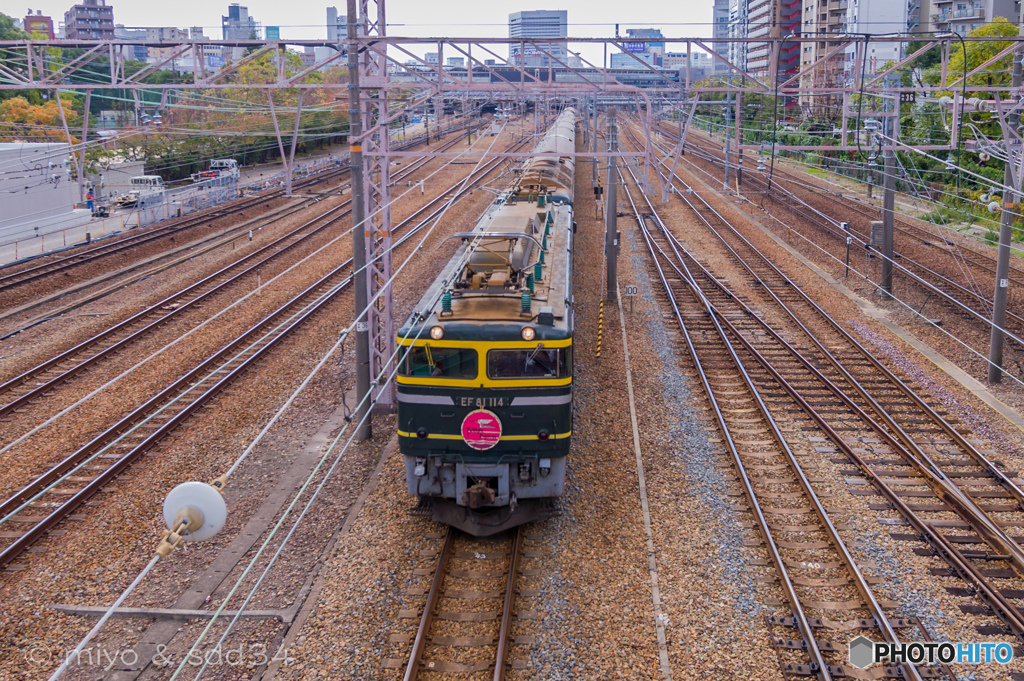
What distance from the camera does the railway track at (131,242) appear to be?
23.6 metres

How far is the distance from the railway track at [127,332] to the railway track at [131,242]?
15.2ft

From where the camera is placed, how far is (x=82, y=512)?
35.1 feet

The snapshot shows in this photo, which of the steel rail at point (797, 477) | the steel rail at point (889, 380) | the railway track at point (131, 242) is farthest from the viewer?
the railway track at point (131, 242)

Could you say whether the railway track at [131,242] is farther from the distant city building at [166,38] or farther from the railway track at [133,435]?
the railway track at [133,435]

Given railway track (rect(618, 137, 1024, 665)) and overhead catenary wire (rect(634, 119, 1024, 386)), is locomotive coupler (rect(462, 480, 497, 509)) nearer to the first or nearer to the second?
railway track (rect(618, 137, 1024, 665))

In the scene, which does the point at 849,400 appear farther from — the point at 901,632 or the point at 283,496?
the point at 283,496

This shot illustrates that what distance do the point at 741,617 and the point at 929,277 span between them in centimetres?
1748

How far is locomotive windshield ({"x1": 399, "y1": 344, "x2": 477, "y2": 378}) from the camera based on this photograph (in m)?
9.32

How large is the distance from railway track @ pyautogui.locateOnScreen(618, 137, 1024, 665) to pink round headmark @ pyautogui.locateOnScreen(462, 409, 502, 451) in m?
3.37

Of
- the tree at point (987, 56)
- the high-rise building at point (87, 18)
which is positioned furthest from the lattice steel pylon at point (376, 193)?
the high-rise building at point (87, 18)

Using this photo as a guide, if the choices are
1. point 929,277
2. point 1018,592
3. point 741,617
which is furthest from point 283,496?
point 929,277

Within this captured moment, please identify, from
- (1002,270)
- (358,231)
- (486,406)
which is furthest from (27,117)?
(1002,270)

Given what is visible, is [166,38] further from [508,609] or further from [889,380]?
[508,609]

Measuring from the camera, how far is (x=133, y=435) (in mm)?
13203
